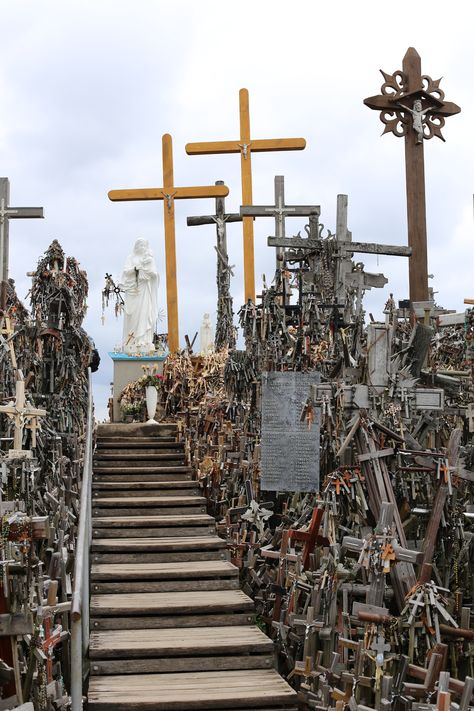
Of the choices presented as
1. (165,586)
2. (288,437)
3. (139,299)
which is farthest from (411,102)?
(139,299)

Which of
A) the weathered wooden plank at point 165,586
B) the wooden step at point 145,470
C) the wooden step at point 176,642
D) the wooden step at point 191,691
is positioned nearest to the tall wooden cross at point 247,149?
the wooden step at point 145,470

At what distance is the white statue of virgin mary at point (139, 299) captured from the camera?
19625mm

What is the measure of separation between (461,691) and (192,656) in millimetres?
2720

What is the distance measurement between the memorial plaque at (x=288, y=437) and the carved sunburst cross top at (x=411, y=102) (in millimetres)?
3226

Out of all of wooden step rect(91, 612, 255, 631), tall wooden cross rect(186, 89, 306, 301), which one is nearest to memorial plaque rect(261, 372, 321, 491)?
wooden step rect(91, 612, 255, 631)

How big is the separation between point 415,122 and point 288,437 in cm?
403

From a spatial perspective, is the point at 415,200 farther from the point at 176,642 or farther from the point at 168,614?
the point at 176,642

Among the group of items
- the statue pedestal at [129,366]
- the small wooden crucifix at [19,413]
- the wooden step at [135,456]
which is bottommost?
the wooden step at [135,456]

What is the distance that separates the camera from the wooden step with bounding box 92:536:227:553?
11086mm

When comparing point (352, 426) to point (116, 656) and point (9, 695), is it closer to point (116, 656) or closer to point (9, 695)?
point (116, 656)

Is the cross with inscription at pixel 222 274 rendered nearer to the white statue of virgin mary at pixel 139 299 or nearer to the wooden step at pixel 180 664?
the white statue of virgin mary at pixel 139 299

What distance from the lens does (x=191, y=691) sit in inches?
328

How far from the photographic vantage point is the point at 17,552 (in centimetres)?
693

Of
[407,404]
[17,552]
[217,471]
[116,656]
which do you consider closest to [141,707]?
[116,656]
